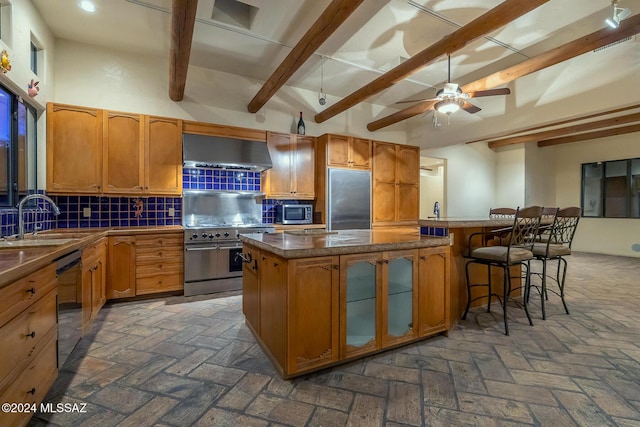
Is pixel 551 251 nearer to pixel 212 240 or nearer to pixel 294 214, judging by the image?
A: pixel 294 214

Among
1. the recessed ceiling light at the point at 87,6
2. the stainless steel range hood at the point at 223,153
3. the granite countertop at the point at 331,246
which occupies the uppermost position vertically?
the recessed ceiling light at the point at 87,6

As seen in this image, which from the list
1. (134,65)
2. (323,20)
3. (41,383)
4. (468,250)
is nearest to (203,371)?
(41,383)

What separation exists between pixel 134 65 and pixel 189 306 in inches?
127

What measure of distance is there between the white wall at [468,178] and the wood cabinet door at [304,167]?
308cm

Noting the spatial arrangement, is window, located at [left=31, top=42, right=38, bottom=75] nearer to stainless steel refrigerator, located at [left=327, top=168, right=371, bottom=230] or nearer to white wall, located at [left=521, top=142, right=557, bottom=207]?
stainless steel refrigerator, located at [left=327, top=168, right=371, bottom=230]

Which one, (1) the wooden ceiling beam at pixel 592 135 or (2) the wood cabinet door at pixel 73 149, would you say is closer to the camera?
(2) the wood cabinet door at pixel 73 149

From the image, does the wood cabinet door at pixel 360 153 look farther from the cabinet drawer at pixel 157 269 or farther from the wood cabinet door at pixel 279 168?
the cabinet drawer at pixel 157 269

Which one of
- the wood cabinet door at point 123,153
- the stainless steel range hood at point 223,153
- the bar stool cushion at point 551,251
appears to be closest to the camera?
the bar stool cushion at point 551,251

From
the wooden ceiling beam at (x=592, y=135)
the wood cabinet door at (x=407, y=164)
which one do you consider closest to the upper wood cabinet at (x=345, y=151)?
the wood cabinet door at (x=407, y=164)

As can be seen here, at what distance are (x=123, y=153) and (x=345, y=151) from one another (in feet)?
10.3

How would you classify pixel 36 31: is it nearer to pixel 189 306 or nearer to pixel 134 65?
pixel 134 65

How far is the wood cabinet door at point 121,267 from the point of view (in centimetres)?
333

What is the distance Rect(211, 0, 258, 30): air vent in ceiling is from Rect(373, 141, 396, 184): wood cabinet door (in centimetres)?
280

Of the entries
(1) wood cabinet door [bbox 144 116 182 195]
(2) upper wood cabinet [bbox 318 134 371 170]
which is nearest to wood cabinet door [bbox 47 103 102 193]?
(1) wood cabinet door [bbox 144 116 182 195]
